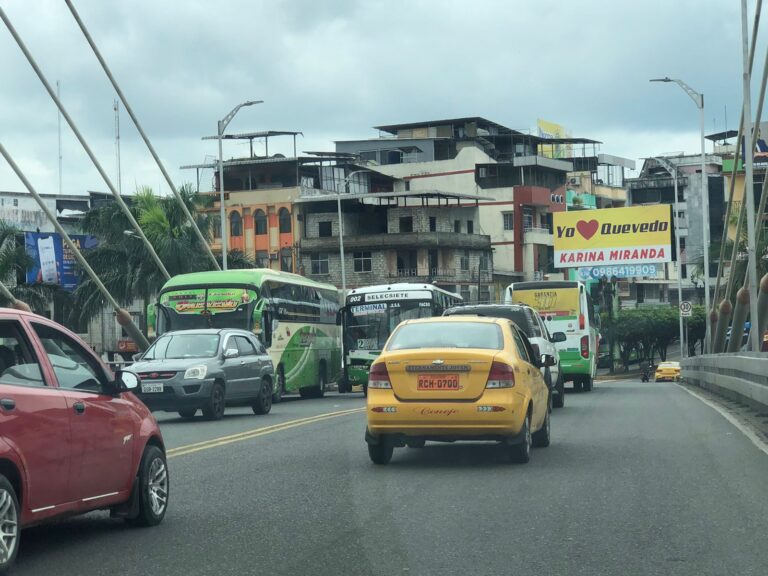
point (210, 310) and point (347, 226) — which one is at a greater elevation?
point (347, 226)

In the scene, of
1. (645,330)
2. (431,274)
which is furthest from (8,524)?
(645,330)

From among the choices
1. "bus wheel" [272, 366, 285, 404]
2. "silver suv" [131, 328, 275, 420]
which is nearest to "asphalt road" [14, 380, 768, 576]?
"silver suv" [131, 328, 275, 420]

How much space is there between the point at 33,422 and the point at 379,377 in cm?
624

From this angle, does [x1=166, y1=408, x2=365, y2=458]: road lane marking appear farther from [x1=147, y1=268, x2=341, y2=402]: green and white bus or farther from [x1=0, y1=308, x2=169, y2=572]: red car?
[x1=147, y1=268, x2=341, y2=402]: green and white bus

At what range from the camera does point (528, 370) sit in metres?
14.1

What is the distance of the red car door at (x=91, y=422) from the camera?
7.97 m

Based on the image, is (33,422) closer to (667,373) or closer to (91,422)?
(91,422)

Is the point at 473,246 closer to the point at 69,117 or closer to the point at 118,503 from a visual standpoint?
the point at 69,117

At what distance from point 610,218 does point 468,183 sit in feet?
92.1

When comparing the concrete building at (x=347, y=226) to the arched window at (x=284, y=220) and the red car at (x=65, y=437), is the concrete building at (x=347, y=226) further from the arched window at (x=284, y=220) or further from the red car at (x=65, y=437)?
the red car at (x=65, y=437)

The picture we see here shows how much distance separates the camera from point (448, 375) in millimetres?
12992

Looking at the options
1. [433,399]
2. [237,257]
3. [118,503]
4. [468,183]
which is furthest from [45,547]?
[468,183]

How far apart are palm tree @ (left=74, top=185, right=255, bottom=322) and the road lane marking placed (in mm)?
32740

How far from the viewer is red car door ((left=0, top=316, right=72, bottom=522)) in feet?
23.4
